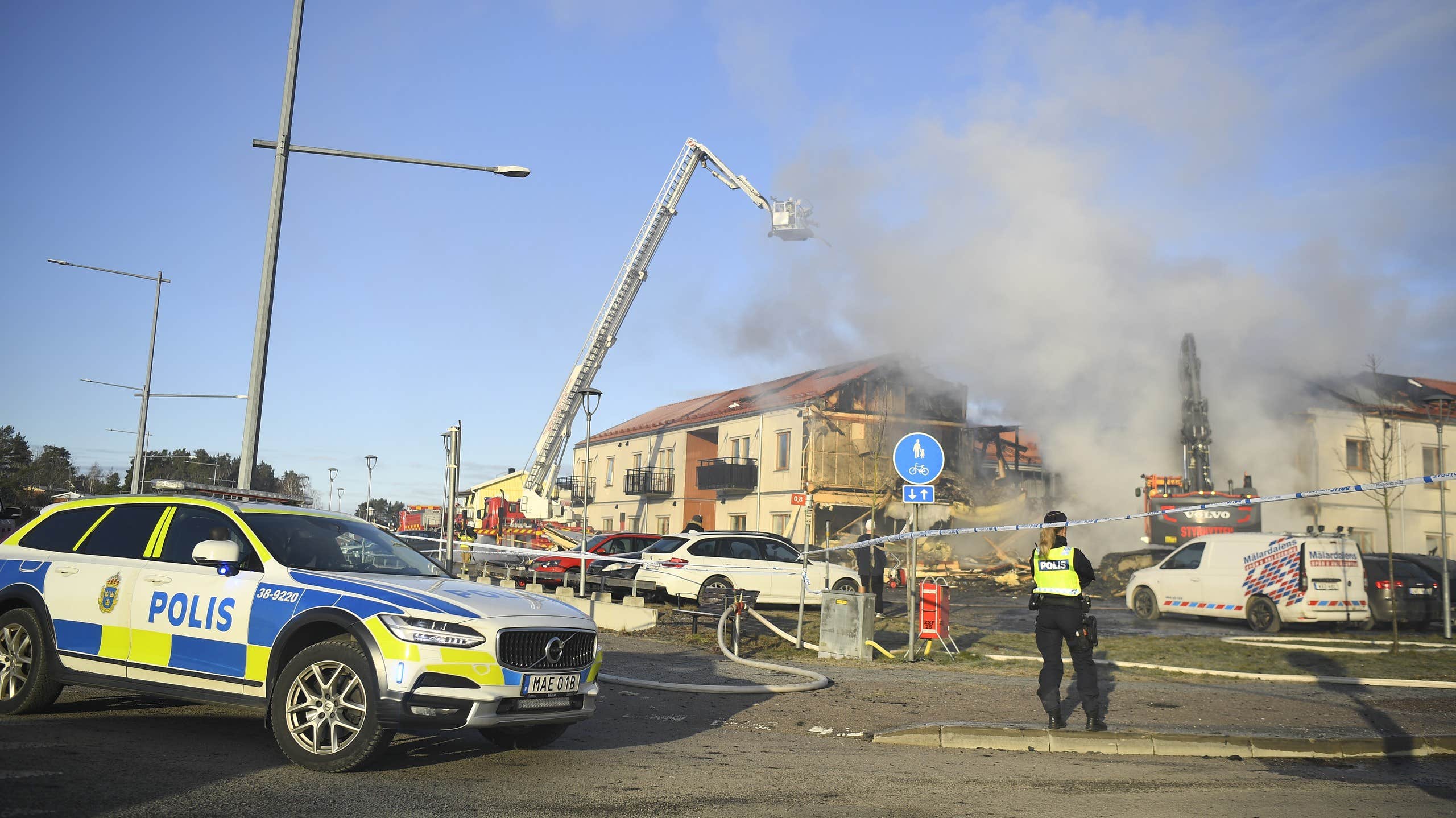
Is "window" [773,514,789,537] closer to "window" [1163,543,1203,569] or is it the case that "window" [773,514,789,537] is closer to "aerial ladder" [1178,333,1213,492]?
"aerial ladder" [1178,333,1213,492]

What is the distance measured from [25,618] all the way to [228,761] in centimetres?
242

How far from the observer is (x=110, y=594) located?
724 centimetres

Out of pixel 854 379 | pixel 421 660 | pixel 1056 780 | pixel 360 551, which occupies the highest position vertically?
pixel 854 379

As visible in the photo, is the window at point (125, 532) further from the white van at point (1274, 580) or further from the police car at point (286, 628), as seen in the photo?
the white van at point (1274, 580)

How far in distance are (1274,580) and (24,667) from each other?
1852 cm

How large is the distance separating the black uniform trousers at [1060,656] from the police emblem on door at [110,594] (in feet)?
23.3

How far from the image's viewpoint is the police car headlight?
608 centimetres

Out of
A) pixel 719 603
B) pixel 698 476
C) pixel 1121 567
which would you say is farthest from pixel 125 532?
pixel 698 476

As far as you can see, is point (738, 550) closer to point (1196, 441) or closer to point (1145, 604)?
point (1145, 604)

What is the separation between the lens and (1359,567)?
1850 cm

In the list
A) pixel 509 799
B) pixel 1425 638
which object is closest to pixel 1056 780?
pixel 509 799

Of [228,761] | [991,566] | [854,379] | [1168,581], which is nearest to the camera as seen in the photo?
[228,761]

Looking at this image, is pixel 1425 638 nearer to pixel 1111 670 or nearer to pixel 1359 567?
pixel 1359 567

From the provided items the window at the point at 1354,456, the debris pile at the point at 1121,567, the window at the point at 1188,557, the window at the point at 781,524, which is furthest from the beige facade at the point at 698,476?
the window at the point at 1354,456
